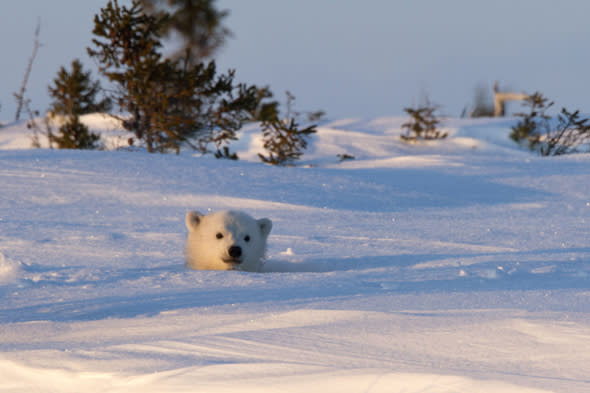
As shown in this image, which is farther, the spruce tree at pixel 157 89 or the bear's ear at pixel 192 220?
the spruce tree at pixel 157 89

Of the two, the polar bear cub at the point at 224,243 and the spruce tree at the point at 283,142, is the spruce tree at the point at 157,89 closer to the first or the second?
the spruce tree at the point at 283,142

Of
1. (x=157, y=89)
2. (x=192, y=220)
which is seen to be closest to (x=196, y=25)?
(x=157, y=89)

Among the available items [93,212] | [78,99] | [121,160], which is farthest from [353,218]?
[78,99]

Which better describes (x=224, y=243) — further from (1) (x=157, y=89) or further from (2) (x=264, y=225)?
(1) (x=157, y=89)

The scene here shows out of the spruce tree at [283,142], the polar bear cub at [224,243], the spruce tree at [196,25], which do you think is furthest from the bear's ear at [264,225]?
the spruce tree at [196,25]

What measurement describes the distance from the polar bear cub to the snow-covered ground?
15cm

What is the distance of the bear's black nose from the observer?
13.9 ft

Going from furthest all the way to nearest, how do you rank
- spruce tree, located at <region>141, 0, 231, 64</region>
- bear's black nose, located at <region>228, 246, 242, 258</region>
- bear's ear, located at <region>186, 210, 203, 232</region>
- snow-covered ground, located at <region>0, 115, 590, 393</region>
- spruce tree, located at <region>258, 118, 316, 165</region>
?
1. spruce tree, located at <region>141, 0, 231, 64</region>
2. spruce tree, located at <region>258, 118, 316, 165</region>
3. bear's ear, located at <region>186, 210, 203, 232</region>
4. bear's black nose, located at <region>228, 246, 242, 258</region>
5. snow-covered ground, located at <region>0, 115, 590, 393</region>

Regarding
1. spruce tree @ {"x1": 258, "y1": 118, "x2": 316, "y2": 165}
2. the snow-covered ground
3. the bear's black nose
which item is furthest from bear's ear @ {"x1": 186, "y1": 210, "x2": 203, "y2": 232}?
spruce tree @ {"x1": 258, "y1": 118, "x2": 316, "y2": 165}

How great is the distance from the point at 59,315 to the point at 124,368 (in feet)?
3.54

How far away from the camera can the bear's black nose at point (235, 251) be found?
424 centimetres

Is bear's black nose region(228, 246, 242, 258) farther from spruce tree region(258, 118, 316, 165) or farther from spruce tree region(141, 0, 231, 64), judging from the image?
spruce tree region(141, 0, 231, 64)

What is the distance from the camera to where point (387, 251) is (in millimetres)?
4570

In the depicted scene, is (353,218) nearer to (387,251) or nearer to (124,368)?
(387,251)
